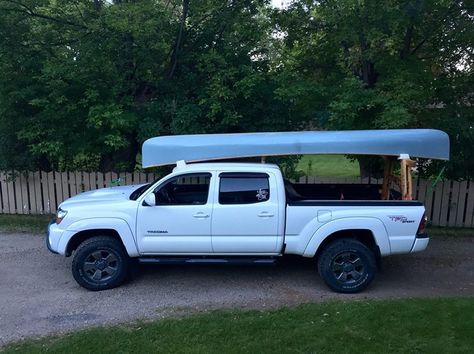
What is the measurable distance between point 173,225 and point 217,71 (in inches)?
180

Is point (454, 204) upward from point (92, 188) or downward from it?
downward

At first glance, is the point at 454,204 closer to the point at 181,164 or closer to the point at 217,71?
the point at 217,71

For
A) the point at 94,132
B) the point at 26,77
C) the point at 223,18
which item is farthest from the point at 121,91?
the point at 223,18

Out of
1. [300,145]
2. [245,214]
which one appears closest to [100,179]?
[245,214]

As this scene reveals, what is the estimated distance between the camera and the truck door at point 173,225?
6.55 meters

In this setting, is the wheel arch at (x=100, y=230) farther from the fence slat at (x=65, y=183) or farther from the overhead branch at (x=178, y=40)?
the overhead branch at (x=178, y=40)

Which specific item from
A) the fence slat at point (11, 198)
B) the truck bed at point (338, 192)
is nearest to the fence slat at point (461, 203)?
the truck bed at point (338, 192)

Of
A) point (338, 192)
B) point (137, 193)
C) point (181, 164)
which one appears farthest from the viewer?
point (338, 192)

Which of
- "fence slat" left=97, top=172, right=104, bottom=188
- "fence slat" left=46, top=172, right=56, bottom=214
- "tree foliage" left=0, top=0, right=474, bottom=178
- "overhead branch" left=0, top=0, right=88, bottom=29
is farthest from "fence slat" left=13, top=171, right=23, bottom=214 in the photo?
"overhead branch" left=0, top=0, right=88, bottom=29

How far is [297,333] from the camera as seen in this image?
5.27 metres

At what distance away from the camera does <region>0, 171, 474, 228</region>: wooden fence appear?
10.2 m

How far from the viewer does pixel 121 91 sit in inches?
403

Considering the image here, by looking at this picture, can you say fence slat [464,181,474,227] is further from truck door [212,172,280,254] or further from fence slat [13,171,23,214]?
fence slat [13,171,23,214]

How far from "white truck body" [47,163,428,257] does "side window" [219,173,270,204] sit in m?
0.05
